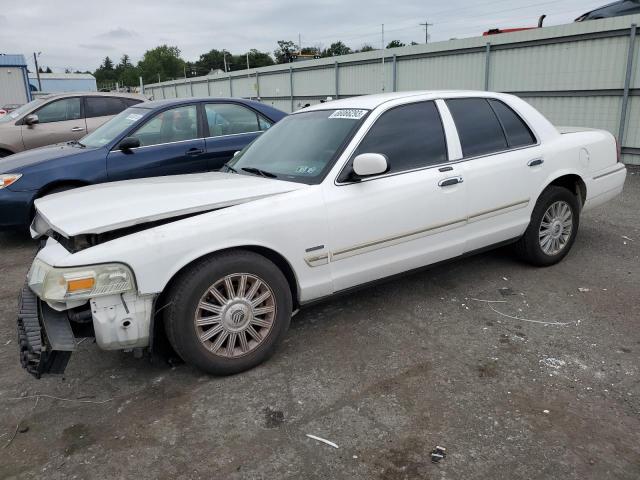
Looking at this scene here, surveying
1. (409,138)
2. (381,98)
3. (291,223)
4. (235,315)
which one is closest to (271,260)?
(291,223)

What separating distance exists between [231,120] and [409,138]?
3603 mm

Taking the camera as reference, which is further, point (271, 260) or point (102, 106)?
point (102, 106)

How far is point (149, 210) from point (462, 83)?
39.8 ft

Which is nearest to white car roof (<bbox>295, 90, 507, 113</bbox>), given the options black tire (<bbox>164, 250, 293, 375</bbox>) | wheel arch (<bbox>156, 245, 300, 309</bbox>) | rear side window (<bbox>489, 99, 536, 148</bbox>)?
rear side window (<bbox>489, 99, 536, 148</bbox>)

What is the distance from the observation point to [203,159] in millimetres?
6652

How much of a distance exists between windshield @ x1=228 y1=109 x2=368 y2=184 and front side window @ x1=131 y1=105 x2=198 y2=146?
2.36 meters

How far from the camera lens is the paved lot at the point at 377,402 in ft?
8.36

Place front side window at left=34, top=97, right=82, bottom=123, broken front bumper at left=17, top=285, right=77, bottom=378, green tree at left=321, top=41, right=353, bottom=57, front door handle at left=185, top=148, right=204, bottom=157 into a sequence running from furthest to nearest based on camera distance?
green tree at left=321, top=41, right=353, bottom=57, front side window at left=34, top=97, right=82, bottom=123, front door handle at left=185, top=148, right=204, bottom=157, broken front bumper at left=17, top=285, right=77, bottom=378

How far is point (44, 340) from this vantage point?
2.87m

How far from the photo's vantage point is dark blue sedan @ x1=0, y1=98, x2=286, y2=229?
596cm

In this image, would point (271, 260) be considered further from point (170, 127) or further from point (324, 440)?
point (170, 127)

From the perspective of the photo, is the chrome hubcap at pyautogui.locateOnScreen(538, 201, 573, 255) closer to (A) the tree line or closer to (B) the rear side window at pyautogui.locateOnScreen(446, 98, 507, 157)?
(B) the rear side window at pyautogui.locateOnScreen(446, 98, 507, 157)

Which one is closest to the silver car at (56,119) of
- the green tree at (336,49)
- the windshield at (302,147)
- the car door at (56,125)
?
the car door at (56,125)

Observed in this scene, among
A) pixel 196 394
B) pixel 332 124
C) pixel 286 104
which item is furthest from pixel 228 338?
pixel 286 104
